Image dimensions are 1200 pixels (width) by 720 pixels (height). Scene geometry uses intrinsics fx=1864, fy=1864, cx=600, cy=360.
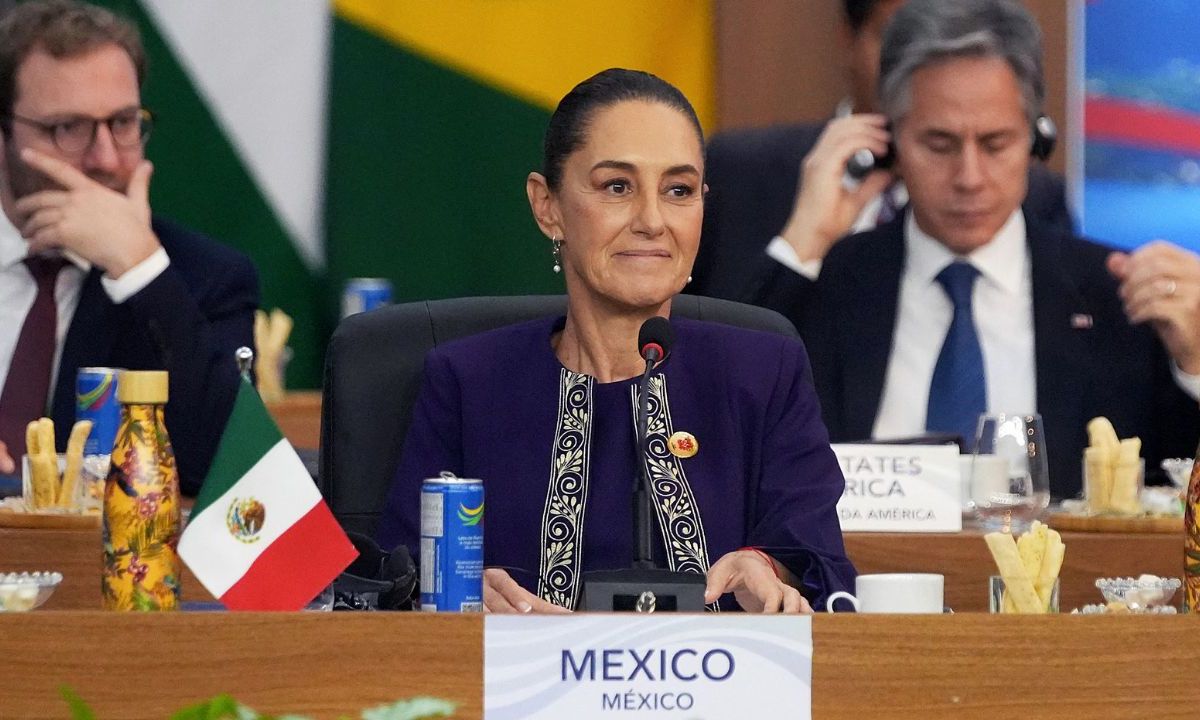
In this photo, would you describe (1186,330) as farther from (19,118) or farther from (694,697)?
(19,118)

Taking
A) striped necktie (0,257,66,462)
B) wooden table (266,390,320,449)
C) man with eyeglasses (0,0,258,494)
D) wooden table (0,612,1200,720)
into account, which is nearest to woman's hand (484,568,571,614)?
wooden table (0,612,1200,720)

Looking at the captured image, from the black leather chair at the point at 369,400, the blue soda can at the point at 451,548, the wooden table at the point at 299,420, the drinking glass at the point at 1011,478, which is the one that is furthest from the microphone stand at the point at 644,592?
the wooden table at the point at 299,420

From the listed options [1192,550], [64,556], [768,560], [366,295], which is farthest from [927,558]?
[366,295]

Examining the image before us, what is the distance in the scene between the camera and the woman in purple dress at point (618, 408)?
1.93 meters

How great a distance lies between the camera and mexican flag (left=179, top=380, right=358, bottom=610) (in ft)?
4.77

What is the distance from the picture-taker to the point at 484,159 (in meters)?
4.23

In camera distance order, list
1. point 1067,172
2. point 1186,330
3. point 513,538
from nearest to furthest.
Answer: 1. point 513,538
2. point 1186,330
3. point 1067,172

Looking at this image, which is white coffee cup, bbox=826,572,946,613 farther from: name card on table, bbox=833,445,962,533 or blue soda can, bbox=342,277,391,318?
Result: blue soda can, bbox=342,277,391,318

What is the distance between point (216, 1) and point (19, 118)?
53.7 inches

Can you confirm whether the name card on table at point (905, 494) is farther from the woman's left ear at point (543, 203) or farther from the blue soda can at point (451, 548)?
the blue soda can at point (451, 548)

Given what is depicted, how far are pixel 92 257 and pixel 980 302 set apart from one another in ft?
4.45

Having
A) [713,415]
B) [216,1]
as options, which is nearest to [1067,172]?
[216,1]

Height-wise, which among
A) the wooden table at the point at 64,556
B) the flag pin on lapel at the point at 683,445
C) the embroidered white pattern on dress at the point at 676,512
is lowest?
the wooden table at the point at 64,556

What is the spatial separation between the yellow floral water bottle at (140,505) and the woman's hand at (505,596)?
358 mm
